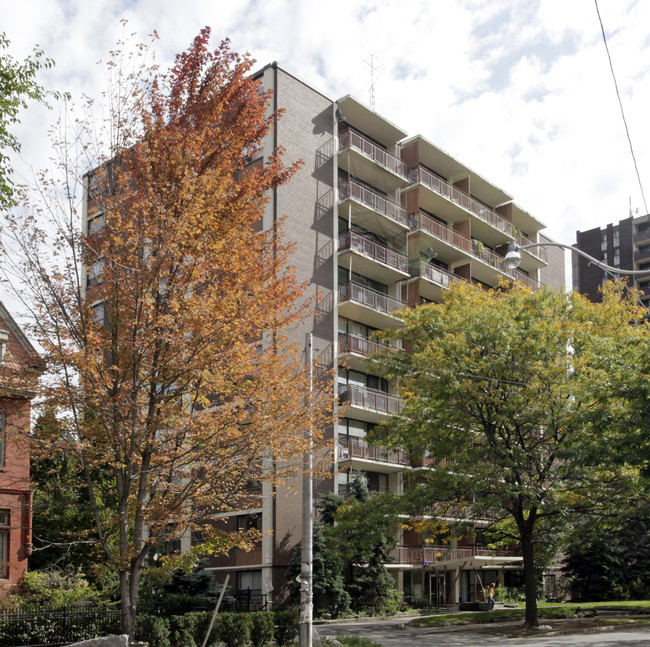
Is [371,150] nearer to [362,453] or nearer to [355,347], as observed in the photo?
[355,347]

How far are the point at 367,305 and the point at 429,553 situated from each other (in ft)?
44.6

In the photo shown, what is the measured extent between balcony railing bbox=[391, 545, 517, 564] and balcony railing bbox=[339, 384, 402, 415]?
7.15 metres

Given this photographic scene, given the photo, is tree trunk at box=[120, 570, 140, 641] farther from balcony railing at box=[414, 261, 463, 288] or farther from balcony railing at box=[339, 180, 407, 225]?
balcony railing at box=[414, 261, 463, 288]

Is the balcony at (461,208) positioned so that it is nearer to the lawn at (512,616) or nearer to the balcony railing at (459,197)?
the balcony railing at (459,197)

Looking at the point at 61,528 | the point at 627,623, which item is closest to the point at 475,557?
the point at 627,623

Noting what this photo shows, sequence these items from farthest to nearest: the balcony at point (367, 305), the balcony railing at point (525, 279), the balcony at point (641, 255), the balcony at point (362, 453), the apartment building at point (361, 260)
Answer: the balcony at point (641, 255) → the balcony railing at point (525, 279) → the balcony at point (367, 305) → the balcony at point (362, 453) → the apartment building at point (361, 260)

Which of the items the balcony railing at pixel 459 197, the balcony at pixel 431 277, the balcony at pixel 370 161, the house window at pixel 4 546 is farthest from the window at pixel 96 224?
the balcony railing at pixel 459 197

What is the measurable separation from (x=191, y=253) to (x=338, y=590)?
22504 millimetres

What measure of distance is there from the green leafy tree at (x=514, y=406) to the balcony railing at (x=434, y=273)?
1795cm

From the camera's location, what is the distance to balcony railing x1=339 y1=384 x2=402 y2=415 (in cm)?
3982

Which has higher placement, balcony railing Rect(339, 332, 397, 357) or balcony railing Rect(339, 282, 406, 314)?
balcony railing Rect(339, 282, 406, 314)

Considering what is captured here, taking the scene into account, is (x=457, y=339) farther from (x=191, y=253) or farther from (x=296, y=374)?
(x=191, y=253)

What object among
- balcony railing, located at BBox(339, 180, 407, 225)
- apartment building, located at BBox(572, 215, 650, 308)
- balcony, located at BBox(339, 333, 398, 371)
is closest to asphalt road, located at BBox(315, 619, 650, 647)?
balcony, located at BBox(339, 333, 398, 371)

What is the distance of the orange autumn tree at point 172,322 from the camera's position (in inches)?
588
